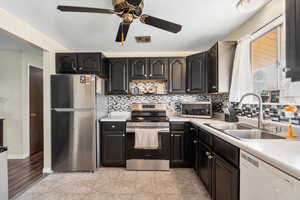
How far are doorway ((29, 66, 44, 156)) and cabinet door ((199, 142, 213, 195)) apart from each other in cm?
354

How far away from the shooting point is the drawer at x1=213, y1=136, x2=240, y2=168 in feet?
3.95

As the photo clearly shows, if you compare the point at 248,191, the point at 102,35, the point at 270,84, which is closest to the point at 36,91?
the point at 102,35

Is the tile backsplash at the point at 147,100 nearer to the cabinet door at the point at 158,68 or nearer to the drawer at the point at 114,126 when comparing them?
the cabinet door at the point at 158,68

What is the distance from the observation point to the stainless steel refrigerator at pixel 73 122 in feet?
7.94

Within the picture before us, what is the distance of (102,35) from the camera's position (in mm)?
2438

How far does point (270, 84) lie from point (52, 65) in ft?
10.9

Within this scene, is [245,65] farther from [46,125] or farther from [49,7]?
[46,125]

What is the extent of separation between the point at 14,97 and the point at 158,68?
10.2 ft

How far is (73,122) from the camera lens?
2.43 metres

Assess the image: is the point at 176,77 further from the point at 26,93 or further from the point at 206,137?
the point at 26,93

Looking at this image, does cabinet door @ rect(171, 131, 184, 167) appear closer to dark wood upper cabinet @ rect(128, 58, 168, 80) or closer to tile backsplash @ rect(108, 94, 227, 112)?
tile backsplash @ rect(108, 94, 227, 112)

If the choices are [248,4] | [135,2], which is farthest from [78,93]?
[248,4]

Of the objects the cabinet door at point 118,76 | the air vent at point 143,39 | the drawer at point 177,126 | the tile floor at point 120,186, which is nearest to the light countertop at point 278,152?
the tile floor at point 120,186

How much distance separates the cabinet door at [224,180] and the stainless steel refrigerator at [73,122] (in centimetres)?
187
